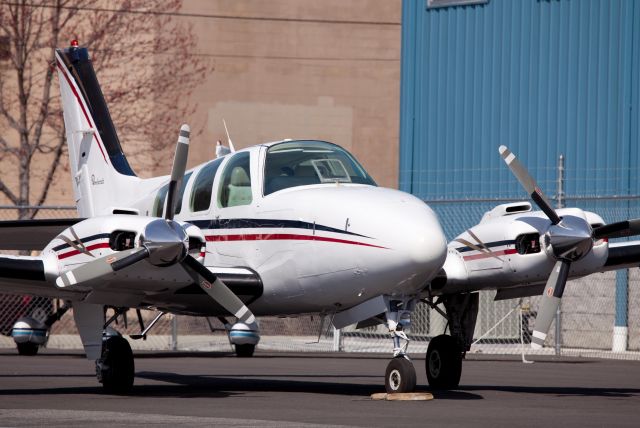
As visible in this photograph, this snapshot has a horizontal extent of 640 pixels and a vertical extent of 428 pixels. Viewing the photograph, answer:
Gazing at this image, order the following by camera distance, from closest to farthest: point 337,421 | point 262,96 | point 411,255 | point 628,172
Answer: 1. point 337,421
2. point 411,255
3. point 628,172
4. point 262,96

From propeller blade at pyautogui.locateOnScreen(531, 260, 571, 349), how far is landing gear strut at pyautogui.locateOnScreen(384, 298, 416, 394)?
2074 millimetres

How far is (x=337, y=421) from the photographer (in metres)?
11.1

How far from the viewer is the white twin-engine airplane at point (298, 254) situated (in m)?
13.4

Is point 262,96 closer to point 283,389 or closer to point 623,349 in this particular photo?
point 623,349

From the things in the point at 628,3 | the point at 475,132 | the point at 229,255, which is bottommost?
the point at 229,255

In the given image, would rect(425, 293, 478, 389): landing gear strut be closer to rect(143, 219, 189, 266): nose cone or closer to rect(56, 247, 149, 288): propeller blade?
rect(143, 219, 189, 266): nose cone

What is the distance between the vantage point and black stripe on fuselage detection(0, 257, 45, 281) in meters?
13.7

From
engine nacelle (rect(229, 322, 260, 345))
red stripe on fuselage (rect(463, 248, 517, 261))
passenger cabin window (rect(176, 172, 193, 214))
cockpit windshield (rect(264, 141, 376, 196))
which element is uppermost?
cockpit windshield (rect(264, 141, 376, 196))

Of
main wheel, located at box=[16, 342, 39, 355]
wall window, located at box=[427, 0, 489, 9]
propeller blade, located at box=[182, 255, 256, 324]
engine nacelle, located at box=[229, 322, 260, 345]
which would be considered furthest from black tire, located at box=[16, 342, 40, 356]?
wall window, located at box=[427, 0, 489, 9]

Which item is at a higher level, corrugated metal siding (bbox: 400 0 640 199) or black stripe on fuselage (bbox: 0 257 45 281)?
corrugated metal siding (bbox: 400 0 640 199)

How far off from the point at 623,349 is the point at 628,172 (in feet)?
14.9

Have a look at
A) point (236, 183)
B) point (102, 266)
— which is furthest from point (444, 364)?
point (102, 266)

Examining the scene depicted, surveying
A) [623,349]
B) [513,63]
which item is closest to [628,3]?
[513,63]

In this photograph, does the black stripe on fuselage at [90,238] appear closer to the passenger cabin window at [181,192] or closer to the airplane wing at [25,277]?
the airplane wing at [25,277]
